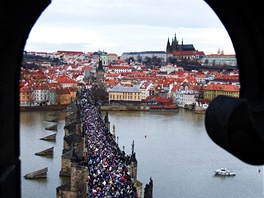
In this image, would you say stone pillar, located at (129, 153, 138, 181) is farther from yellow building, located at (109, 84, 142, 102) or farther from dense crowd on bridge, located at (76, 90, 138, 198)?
yellow building, located at (109, 84, 142, 102)

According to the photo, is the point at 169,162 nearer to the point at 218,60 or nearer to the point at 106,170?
the point at 106,170

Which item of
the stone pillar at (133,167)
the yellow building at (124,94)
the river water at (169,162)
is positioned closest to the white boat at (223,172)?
the river water at (169,162)

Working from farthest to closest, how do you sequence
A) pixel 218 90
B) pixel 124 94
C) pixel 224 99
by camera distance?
pixel 124 94 < pixel 218 90 < pixel 224 99

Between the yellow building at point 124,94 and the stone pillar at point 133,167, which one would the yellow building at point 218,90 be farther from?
the stone pillar at point 133,167

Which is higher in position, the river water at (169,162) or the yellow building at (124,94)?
the yellow building at (124,94)

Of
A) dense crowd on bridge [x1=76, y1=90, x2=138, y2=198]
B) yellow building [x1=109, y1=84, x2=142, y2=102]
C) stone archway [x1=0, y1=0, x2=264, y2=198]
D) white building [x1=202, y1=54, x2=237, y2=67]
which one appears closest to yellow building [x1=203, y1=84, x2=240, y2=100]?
yellow building [x1=109, y1=84, x2=142, y2=102]

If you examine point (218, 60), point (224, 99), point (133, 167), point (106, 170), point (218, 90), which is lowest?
point (106, 170)

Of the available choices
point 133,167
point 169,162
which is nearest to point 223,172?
point 169,162
